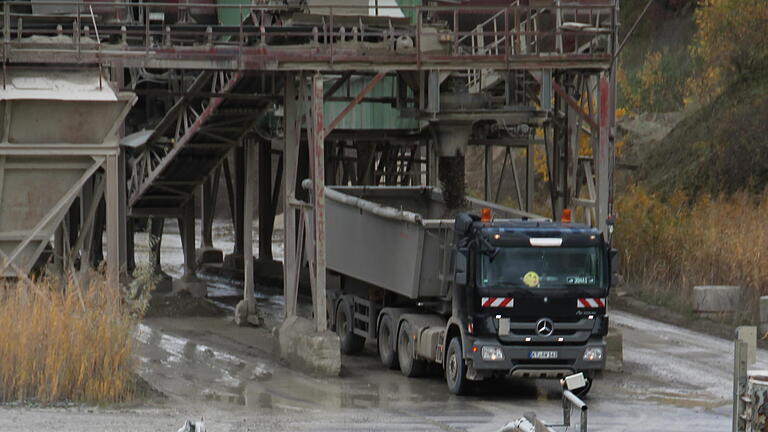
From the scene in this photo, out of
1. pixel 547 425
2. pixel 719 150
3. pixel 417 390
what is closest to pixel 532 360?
pixel 417 390

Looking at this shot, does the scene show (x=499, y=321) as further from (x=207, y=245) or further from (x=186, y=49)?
(x=207, y=245)

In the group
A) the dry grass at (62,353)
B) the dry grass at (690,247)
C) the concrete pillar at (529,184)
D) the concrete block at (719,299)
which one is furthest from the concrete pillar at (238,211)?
the dry grass at (62,353)

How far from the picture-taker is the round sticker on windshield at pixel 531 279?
72.5 ft

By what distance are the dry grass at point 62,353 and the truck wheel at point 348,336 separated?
7.40 metres

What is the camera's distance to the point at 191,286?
121ft

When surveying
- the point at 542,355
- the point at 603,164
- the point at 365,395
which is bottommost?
the point at 365,395

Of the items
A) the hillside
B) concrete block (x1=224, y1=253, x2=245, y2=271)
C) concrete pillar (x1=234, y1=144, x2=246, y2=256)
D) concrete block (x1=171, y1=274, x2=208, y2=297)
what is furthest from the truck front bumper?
concrete pillar (x1=234, y1=144, x2=246, y2=256)

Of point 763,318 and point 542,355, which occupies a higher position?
point 542,355

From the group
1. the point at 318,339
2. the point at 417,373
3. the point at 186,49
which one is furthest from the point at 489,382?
the point at 186,49

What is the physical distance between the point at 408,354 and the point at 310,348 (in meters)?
1.66

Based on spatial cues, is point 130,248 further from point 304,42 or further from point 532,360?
point 532,360

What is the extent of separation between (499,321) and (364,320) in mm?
5714

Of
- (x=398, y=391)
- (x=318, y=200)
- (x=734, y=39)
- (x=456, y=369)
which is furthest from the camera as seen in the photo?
(x=734, y=39)

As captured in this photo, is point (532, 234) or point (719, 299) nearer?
point (532, 234)
